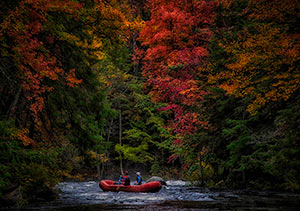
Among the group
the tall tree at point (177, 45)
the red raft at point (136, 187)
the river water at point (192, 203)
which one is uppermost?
the tall tree at point (177, 45)

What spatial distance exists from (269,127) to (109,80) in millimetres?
15062

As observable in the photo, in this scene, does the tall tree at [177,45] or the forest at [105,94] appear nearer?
the forest at [105,94]

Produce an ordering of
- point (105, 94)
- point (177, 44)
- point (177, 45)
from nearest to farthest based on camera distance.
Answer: point (105, 94) → point (177, 44) → point (177, 45)

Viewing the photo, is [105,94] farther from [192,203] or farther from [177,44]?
[177,44]

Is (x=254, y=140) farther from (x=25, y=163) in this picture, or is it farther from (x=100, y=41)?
(x=25, y=163)

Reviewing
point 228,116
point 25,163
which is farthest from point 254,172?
point 25,163

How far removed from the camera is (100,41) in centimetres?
989

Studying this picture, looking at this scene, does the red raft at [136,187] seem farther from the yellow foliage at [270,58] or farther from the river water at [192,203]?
the yellow foliage at [270,58]

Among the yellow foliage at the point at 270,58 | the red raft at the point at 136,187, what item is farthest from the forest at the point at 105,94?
the red raft at the point at 136,187

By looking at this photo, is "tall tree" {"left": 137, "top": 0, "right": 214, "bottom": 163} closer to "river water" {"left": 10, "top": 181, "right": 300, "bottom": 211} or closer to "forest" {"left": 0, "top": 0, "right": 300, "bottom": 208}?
"forest" {"left": 0, "top": 0, "right": 300, "bottom": 208}

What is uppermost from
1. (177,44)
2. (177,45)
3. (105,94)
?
(177,45)

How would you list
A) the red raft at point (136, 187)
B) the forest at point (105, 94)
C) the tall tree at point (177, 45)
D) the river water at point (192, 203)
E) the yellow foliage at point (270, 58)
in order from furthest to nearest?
the tall tree at point (177, 45) → the red raft at point (136, 187) → the yellow foliage at point (270, 58) → the river water at point (192, 203) → the forest at point (105, 94)

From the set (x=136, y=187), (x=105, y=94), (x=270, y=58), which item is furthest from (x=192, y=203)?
(x=136, y=187)

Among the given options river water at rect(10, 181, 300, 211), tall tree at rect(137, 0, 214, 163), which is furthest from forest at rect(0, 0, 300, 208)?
tall tree at rect(137, 0, 214, 163)
